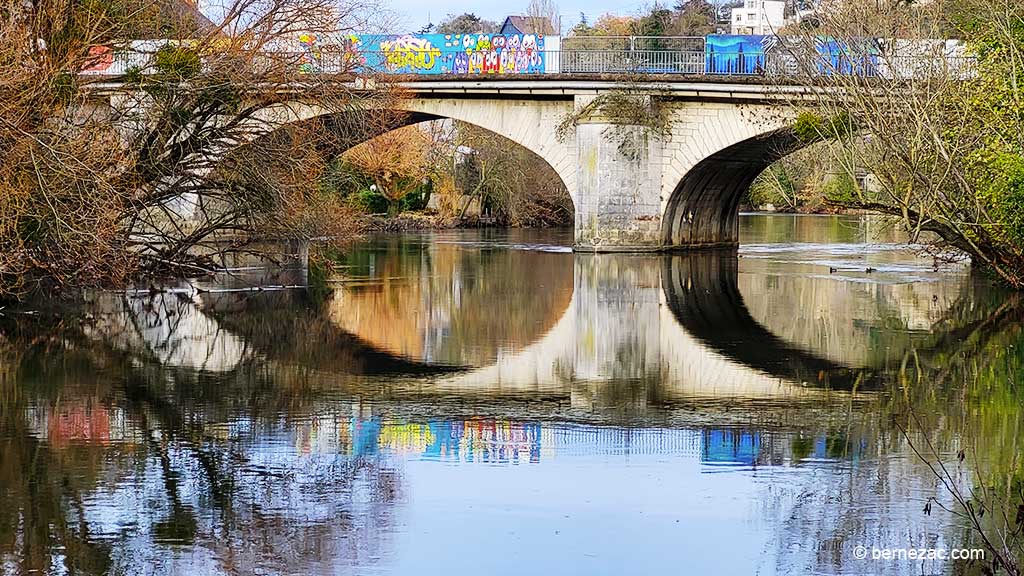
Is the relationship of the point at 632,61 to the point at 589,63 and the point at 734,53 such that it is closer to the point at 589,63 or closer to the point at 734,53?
the point at 589,63

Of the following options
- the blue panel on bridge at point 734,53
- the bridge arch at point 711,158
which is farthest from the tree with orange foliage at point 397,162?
the blue panel on bridge at point 734,53

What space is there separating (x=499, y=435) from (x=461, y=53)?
92.3 ft

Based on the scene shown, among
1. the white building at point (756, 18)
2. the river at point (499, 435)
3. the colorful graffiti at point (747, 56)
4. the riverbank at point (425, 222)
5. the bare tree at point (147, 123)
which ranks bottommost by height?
the river at point (499, 435)

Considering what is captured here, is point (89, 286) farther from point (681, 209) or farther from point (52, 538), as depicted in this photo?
point (681, 209)

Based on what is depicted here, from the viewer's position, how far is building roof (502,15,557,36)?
7781 centimetres

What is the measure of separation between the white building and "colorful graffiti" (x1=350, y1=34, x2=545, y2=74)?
845 centimetres

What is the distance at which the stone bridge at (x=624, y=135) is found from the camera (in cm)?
3616

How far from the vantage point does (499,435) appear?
11.0 m

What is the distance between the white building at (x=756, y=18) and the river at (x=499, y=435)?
85.9 ft

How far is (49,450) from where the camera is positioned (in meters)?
10.1

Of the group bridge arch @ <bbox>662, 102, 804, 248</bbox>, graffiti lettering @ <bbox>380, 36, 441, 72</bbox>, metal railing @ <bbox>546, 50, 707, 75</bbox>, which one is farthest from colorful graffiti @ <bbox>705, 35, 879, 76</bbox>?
graffiti lettering @ <bbox>380, 36, 441, 72</bbox>

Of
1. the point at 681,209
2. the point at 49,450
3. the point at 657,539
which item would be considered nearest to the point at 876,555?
the point at 657,539

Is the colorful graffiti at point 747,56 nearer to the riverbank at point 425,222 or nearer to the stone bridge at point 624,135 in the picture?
the stone bridge at point 624,135

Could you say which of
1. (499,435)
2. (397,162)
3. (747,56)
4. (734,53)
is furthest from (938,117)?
(397,162)
